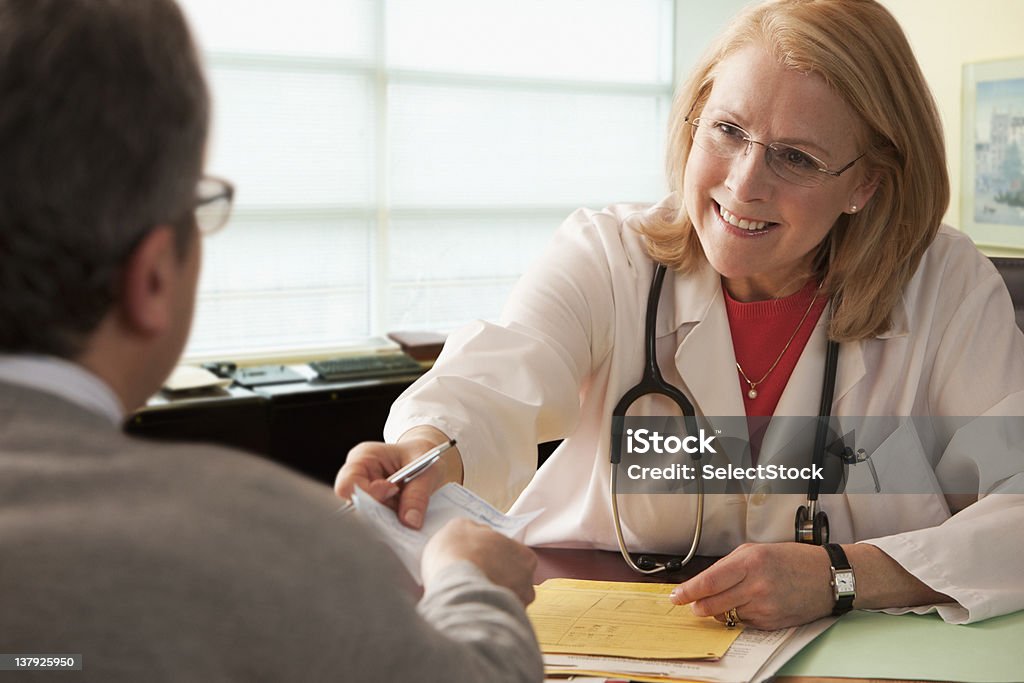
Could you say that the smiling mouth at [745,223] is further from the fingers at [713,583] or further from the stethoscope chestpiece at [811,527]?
the fingers at [713,583]

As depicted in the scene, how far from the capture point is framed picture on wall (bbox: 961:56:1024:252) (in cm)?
411

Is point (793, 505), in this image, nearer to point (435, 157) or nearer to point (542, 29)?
point (435, 157)

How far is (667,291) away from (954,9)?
3.24m

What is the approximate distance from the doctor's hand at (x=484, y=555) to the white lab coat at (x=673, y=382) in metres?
0.46

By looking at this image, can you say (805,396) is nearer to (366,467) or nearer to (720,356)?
(720,356)

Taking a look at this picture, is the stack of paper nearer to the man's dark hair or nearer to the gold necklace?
the gold necklace

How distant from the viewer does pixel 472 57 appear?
4758 mm

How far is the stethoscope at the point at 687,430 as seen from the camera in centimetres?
146

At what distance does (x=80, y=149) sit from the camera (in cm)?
61

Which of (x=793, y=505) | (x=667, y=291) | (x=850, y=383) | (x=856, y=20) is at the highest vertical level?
(x=856, y=20)

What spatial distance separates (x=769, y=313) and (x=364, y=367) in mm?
2439

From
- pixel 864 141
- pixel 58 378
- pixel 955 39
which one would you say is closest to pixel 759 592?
pixel 864 141

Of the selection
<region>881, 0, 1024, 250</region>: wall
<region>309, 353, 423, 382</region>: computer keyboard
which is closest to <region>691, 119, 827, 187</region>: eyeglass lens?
<region>309, 353, 423, 382</region>: computer keyboard

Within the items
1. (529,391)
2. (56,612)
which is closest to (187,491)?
(56,612)
